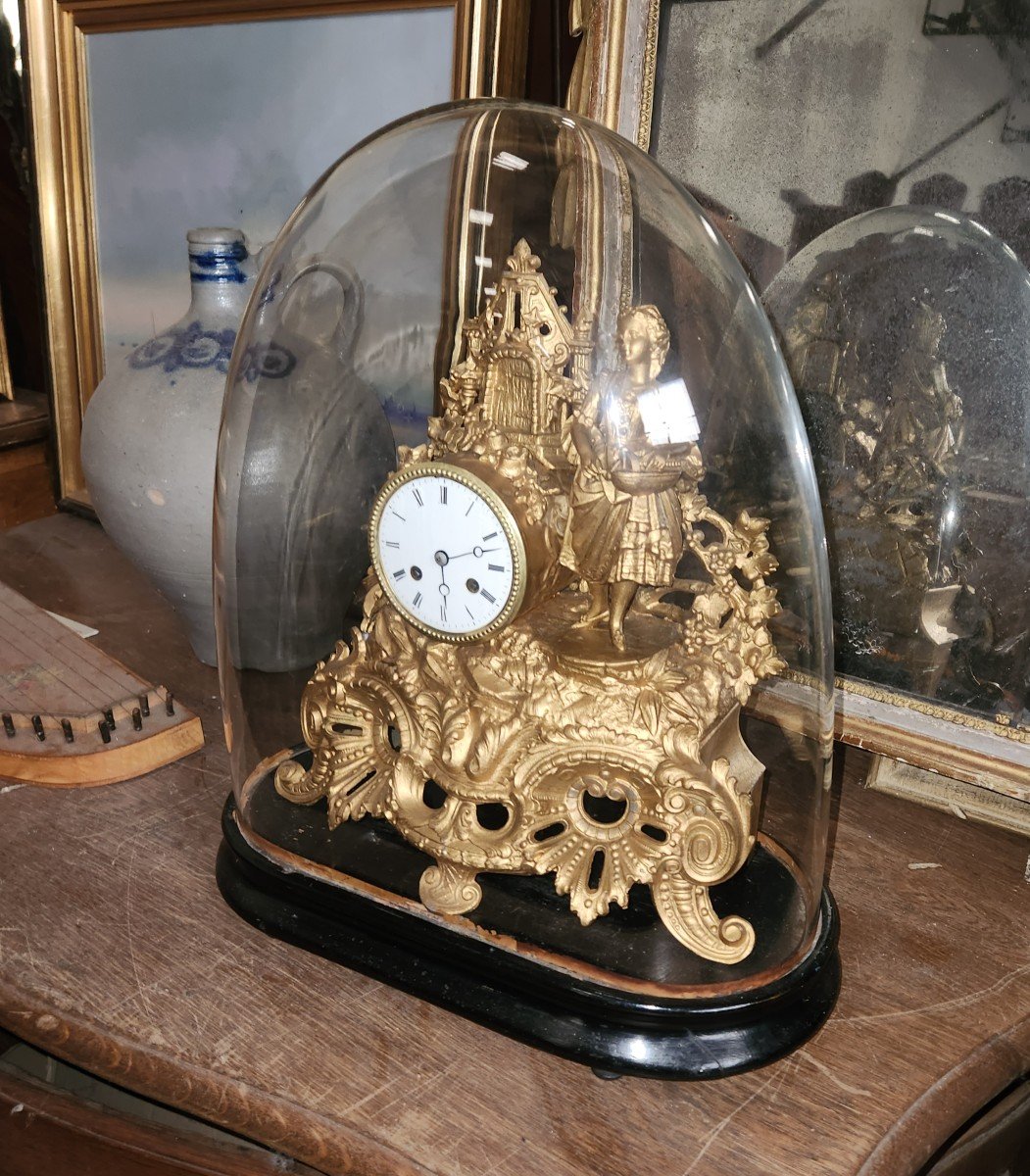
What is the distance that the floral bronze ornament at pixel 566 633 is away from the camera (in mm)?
660

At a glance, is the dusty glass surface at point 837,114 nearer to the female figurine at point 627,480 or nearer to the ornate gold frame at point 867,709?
the ornate gold frame at point 867,709

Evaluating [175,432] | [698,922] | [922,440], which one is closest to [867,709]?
[922,440]

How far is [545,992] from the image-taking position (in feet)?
2.19

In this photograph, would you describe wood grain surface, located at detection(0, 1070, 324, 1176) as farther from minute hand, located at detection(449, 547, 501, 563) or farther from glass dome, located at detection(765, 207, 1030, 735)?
glass dome, located at detection(765, 207, 1030, 735)

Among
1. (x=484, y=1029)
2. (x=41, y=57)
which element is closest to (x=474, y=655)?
(x=484, y=1029)

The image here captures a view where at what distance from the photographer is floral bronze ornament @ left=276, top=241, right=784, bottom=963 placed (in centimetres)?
66

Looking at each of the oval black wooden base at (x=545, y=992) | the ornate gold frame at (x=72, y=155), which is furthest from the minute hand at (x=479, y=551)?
the ornate gold frame at (x=72, y=155)

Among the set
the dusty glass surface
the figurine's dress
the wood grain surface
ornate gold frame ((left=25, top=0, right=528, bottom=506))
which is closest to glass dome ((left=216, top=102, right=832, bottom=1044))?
the figurine's dress

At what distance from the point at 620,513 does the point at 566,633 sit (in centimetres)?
10

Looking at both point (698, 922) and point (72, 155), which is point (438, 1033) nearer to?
point (698, 922)

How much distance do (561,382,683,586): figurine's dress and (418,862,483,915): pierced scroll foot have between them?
0.21 metres

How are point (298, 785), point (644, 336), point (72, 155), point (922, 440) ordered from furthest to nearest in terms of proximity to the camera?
1. point (72, 155)
2. point (922, 440)
3. point (298, 785)
4. point (644, 336)

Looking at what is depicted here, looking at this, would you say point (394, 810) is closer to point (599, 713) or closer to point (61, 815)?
point (599, 713)

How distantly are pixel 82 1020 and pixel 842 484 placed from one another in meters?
0.70
